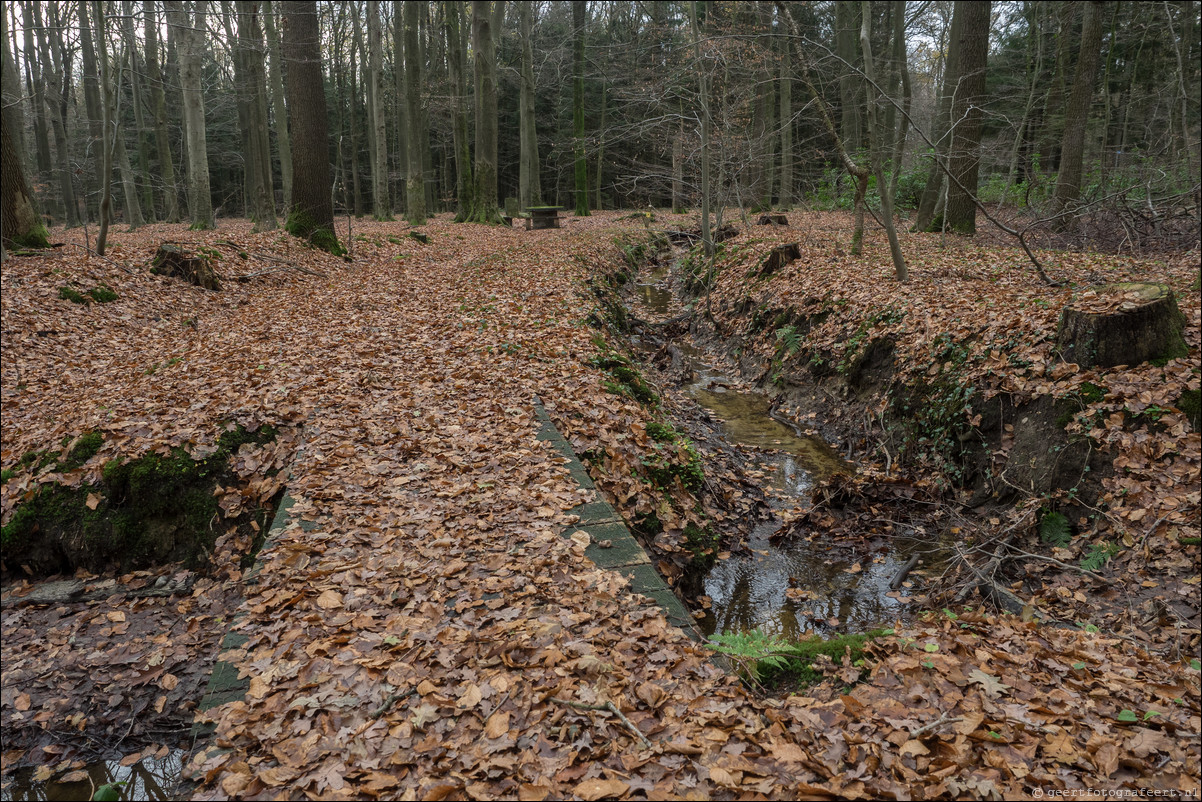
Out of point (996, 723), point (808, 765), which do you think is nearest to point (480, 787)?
point (808, 765)

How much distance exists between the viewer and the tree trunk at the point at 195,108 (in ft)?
47.7

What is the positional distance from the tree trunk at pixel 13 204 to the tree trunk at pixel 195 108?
176 inches

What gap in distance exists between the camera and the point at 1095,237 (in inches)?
432

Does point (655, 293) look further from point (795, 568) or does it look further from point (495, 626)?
point (495, 626)

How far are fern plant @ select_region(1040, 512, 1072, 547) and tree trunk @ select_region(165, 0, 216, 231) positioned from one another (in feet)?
54.4

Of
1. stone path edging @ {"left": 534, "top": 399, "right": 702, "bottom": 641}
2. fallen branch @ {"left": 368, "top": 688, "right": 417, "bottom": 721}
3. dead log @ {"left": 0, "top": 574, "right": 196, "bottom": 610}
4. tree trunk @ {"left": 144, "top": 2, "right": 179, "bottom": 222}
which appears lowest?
dead log @ {"left": 0, "top": 574, "right": 196, "bottom": 610}

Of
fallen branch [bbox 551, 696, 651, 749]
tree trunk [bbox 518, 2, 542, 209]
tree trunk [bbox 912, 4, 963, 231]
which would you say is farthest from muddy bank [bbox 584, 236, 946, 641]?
tree trunk [bbox 518, 2, 542, 209]

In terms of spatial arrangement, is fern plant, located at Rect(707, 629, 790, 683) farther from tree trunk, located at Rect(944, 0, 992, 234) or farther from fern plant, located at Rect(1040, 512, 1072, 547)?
tree trunk, located at Rect(944, 0, 992, 234)

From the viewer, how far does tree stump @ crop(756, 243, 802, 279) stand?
12.1 m

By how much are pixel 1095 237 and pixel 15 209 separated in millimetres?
18165

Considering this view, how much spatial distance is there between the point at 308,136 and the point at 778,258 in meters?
10.4

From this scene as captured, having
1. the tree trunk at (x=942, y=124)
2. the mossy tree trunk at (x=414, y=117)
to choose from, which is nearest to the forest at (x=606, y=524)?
the tree trunk at (x=942, y=124)

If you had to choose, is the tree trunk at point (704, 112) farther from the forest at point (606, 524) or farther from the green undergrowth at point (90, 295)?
the green undergrowth at point (90, 295)

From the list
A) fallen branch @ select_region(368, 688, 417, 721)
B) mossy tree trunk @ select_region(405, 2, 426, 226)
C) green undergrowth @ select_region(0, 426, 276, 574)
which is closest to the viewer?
fallen branch @ select_region(368, 688, 417, 721)
